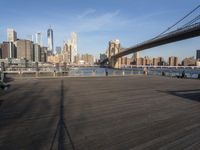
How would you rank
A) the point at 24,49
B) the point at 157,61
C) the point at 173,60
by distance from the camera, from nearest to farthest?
1. the point at 173,60
2. the point at 157,61
3. the point at 24,49

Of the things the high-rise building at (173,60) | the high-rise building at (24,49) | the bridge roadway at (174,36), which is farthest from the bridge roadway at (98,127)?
the high-rise building at (24,49)

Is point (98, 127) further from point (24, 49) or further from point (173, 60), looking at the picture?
point (24, 49)

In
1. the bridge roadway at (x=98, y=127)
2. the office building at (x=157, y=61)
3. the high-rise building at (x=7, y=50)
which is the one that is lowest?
the bridge roadway at (x=98, y=127)

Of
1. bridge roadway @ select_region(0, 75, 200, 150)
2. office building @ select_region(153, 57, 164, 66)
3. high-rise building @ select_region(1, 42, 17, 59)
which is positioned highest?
high-rise building @ select_region(1, 42, 17, 59)

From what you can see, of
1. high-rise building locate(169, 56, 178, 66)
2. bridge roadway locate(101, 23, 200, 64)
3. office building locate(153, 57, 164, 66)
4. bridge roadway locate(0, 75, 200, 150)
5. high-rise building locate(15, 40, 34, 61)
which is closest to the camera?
bridge roadway locate(0, 75, 200, 150)

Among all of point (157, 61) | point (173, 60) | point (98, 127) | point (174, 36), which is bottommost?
point (98, 127)

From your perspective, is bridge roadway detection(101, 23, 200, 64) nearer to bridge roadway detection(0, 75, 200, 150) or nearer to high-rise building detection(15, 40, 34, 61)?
bridge roadway detection(0, 75, 200, 150)

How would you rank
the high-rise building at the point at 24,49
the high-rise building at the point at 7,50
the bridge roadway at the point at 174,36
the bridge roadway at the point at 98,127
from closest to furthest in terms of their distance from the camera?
the bridge roadway at the point at 98,127 < the bridge roadway at the point at 174,36 < the high-rise building at the point at 7,50 < the high-rise building at the point at 24,49

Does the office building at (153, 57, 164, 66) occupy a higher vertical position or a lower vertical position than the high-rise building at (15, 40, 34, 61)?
lower

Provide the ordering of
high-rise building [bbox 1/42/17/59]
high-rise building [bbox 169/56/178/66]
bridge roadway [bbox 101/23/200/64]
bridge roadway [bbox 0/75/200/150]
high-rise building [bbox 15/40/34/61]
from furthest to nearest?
high-rise building [bbox 15/40/34/61]
high-rise building [bbox 1/42/17/59]
high-rise building [bbox 169/56/178/66]
bridge roadway [bbox 101/23/200/64]
bridge roadway [bbox 0/75/200/150]

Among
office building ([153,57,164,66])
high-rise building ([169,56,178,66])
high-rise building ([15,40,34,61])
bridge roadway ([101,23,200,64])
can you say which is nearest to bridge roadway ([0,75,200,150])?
bridge roadway ([101,23,200,64])

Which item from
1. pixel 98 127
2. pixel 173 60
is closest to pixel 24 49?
pixel 173 60

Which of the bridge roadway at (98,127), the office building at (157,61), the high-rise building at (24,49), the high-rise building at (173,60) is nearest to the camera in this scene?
the bridge roadway at (98,127)

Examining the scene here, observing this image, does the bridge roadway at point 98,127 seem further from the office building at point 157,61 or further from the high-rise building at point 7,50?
the high-rise building at point 7,50
